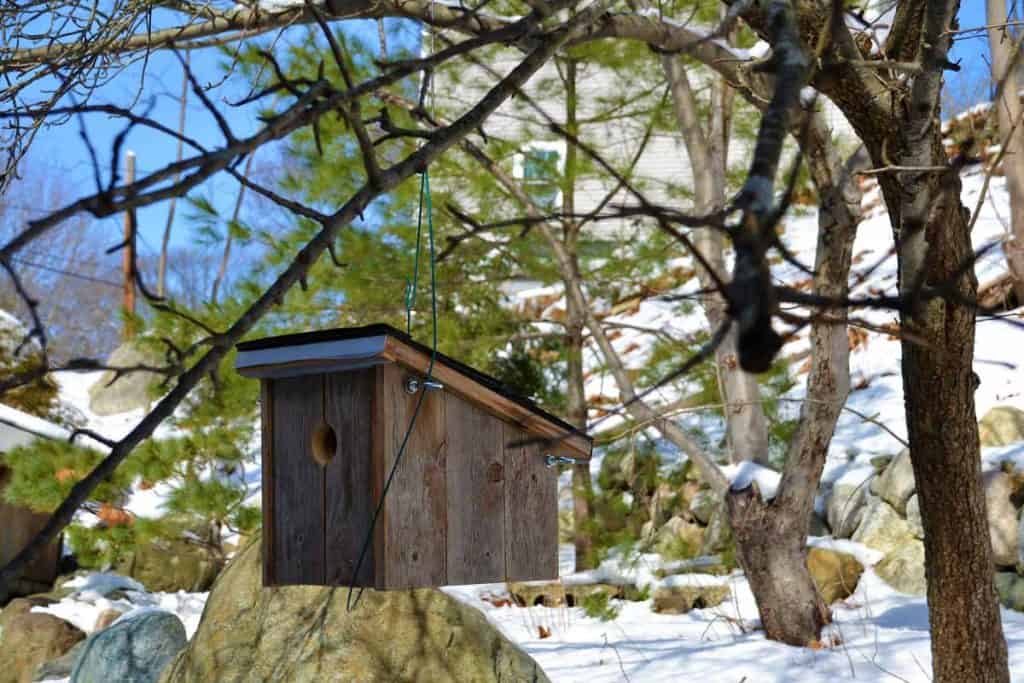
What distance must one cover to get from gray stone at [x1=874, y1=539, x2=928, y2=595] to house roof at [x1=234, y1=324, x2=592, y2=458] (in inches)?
182

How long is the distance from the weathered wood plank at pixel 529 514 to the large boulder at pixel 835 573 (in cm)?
431

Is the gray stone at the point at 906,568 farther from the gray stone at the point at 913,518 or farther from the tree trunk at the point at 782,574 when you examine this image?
the tree trunk at the point at 782,574

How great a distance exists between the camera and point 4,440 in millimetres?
9406

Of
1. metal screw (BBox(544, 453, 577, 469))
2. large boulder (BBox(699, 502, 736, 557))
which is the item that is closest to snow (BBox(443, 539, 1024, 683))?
large boulder (BBox(699, 502, 736, 557))

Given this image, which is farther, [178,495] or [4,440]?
[4,440]

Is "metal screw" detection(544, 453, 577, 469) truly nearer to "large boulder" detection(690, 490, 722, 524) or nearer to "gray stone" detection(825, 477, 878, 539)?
"gray stone" detection(825, 477, 878, 539)

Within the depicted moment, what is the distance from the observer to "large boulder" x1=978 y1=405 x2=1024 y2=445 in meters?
7.56

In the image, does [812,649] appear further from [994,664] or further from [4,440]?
[4,440]

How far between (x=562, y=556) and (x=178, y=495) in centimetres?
385

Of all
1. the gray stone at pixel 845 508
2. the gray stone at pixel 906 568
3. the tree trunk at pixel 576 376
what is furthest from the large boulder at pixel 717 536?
the gray stone at pixel 906 568

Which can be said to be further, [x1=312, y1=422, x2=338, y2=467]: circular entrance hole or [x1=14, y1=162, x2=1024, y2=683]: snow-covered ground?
[x1=14, y1=162, x2=1024, y2=683]: snow-covered ground

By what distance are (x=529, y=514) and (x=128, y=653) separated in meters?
3.45

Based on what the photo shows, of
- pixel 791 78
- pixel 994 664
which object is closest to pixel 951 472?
pixel 994 664

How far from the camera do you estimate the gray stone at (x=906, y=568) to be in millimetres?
6996
